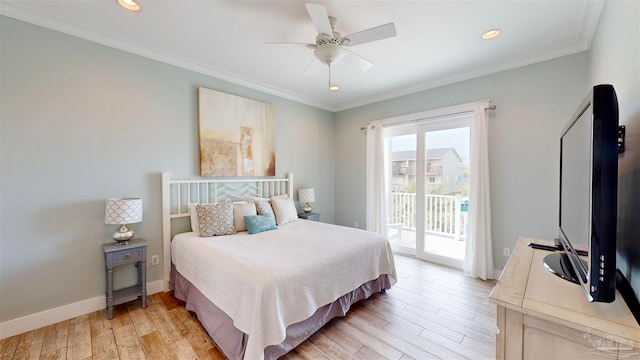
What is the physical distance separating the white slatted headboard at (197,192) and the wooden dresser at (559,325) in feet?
10.0

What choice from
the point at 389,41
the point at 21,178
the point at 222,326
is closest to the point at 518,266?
the point at 222,326

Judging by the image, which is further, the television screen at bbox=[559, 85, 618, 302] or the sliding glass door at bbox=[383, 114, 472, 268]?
the sliding glass door at bbox=[383, 114, 472, 268]

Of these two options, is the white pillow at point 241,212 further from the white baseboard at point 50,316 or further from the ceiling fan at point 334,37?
the ceiling fan at point 334,37

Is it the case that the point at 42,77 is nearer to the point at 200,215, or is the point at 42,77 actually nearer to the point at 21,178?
the point at 21,178

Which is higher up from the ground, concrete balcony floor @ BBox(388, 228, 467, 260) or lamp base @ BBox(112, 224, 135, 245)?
lamp base @ BBox(112, 224, 135, 245)

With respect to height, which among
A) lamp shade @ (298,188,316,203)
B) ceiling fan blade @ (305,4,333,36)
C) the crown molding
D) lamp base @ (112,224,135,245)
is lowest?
lamp base @ (112,224,135,245)

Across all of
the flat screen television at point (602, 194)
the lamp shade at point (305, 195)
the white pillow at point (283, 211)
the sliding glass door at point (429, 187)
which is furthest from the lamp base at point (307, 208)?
the flat screen television at point (602, 194)

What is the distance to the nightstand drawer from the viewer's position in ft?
7.43

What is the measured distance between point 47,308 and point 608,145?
3.87m

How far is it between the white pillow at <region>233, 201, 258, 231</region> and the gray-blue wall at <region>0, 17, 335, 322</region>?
721 millimetres

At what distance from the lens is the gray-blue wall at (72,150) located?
2.02m

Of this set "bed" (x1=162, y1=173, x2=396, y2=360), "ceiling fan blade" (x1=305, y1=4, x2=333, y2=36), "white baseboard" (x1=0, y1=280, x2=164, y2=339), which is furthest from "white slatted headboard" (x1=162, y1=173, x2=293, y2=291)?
"ceiling fan blade" (x1=305, y1=4, x2=333, y2=36)

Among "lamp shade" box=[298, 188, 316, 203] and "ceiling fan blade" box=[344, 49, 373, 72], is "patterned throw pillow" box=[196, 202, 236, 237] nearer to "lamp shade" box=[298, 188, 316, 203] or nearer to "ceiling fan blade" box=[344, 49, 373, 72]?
"lamp shade" box=[298, 188, 316, 203]

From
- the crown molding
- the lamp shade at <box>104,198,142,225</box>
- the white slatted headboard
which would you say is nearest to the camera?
the crown molding
